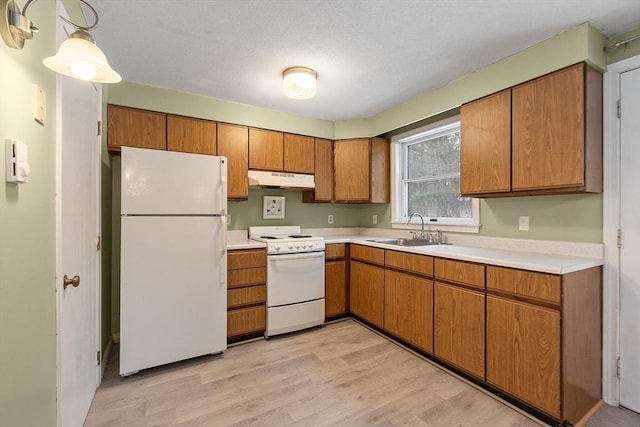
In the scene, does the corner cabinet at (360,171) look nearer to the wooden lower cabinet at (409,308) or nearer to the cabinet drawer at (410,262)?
the cabinet drawer at (410,262)

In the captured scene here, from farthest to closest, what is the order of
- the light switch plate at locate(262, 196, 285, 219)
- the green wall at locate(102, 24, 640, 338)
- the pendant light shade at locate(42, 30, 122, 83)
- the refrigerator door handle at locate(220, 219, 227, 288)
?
the light switch plate at locate(262, 196, 285, 219) → the refrigerator door handle at locate(220, 219, 227, 288) → the green wall at locate(102, 24, 640, 338) → the pendant light shade at locate(42, 30, 122, 83)

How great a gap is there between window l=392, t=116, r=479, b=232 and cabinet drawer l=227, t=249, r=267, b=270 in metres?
1.67

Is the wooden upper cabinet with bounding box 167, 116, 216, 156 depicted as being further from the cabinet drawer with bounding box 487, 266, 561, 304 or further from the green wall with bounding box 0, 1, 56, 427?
the cabinet drawer with bounding box 487, 266, 561, 304

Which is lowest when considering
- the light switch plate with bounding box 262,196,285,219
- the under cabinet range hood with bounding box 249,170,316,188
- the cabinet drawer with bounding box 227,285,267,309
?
the cabinet drawer with bounding box 227,285,267,309

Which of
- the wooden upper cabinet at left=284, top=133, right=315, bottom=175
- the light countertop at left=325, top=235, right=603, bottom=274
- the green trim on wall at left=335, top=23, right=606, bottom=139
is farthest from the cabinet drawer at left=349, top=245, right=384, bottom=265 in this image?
the green trim on wall at left=335, top=23, right=606, bottom=139

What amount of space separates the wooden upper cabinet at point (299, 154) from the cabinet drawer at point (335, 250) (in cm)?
91

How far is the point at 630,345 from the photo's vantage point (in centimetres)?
181

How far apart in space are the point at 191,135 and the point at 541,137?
A: 285 cm

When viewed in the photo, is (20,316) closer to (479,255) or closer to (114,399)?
(114,399)

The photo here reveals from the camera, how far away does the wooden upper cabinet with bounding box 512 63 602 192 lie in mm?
1780

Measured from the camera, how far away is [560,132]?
6.08 feet

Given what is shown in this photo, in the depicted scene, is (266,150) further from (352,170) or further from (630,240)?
(630,240)

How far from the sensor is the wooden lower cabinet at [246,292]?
267 cm

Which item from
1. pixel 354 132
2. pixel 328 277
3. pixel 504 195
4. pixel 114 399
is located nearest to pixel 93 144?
pixel 114 399
